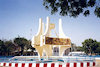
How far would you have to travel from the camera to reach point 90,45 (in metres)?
70.6

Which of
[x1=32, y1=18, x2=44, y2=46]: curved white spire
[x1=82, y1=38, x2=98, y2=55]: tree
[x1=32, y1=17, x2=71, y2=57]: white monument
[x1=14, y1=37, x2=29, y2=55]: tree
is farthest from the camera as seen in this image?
[x1=82, y1=38, x2=98, y2=55]: tree

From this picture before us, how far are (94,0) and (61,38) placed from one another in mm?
23928

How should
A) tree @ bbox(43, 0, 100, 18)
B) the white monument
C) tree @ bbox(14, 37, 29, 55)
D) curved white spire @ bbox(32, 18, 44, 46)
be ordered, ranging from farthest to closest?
1. tree @ bbox(14, 37, 29, 55)
2. curved white spire @ bbox(32, 18, 44, 46)
3. the white monument
4. tree @ bbox(43, 0, 100, 18)

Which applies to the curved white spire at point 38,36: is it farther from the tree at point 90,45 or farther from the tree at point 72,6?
the tree at point 90,45

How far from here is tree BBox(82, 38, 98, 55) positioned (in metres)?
70.7

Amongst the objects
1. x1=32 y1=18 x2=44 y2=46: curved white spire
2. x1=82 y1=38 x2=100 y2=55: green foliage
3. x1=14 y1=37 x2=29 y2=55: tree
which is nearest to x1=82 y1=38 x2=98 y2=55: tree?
x1=82 y1=38 x2=100 y2=55: green foliage

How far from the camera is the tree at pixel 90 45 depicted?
2783 inches

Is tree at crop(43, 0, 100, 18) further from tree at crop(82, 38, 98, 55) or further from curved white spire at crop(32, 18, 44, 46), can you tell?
tree at crop(82, 38, 98, 55)

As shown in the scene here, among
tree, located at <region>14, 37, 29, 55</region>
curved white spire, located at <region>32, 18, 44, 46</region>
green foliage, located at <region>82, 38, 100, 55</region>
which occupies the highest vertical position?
curved white spire, located at <region>32, 18, 44, 46</region>

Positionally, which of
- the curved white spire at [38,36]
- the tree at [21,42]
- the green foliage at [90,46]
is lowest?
the green foliage at [90,46]

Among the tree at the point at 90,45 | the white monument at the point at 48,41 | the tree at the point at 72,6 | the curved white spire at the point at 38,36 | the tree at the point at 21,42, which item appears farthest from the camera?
the tree at the point at 90,45

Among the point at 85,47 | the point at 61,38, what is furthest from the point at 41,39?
the point at 85,47

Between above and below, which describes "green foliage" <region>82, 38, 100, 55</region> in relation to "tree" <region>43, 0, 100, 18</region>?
below

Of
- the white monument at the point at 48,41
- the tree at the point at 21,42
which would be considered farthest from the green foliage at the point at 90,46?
the white monument at the point at 48,41
